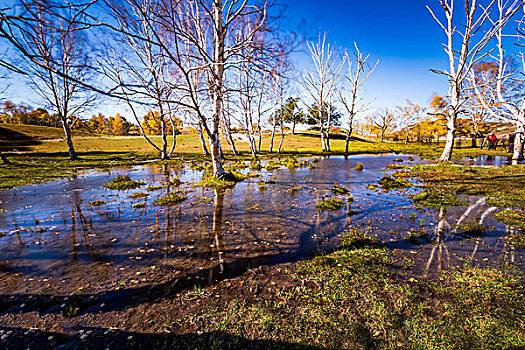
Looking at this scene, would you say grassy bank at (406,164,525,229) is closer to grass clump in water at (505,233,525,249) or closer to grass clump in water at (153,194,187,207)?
grass clump in water at (505,233,525,249)

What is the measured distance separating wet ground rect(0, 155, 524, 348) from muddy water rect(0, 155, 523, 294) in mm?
24

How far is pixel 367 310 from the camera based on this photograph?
3.25 m

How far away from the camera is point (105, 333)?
2992mm

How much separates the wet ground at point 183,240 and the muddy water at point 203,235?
2 centimetres

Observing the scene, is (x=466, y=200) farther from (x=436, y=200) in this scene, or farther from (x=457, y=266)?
(x=457, y=266)

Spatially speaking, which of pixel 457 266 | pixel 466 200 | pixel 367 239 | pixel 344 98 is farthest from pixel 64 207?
pixel 344 98

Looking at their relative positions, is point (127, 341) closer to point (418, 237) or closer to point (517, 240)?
point (418, 237)

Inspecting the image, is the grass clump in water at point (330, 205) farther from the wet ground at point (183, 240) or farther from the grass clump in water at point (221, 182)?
the grass clump in water at point (221, 182)

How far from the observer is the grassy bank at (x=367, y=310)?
283cm

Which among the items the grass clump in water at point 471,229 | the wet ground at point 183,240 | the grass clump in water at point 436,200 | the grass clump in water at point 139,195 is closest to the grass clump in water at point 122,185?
the grass clump in water at point 139,195

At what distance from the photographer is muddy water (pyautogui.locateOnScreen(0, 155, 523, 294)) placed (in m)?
4.33

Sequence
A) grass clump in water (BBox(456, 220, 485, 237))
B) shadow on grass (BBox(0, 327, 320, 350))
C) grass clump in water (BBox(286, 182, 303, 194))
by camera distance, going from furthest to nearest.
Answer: grass clump in water (BBox(286, 182, 303, 194)), grass clump in water (BBox(456, 220, 485, 237)), shadow on grass (BBox(0, 327, 320, 350))

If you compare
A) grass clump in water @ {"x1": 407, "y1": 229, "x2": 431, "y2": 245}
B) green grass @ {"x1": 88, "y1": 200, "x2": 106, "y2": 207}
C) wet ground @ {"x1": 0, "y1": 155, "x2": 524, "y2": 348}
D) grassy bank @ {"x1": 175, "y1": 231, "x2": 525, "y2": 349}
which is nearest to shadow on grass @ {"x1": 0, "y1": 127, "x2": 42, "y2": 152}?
wet ground @ {"x1": 0, "y1": 155, "x2": 524, "y2": 348}

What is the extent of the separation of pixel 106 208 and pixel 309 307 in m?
7.90
